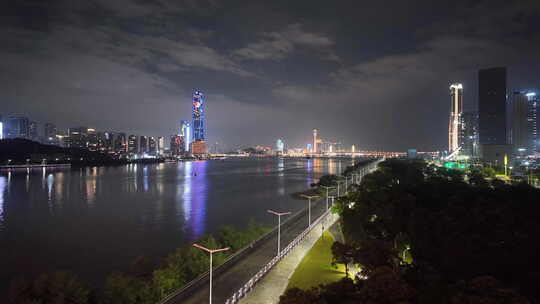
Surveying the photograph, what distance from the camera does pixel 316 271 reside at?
1082cm

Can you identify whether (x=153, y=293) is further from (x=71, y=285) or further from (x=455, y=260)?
(x=455, y=260)

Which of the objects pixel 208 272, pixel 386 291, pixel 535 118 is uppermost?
pixel 535 118

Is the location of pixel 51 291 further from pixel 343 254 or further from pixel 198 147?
pixel 198 147

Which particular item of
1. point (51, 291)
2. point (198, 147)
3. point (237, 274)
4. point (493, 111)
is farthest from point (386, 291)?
point (198, 147)

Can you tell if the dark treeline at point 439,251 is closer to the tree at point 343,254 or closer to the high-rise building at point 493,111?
the tree at point 343,254

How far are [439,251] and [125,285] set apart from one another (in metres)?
9.37

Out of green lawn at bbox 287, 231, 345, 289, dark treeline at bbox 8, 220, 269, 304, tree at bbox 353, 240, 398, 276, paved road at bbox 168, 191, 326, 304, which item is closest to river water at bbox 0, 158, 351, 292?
dark treeline at bbox 8, 220, 269, 304

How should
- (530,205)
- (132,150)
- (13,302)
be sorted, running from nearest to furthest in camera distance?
(13,302) → (530,205) → (132,150)

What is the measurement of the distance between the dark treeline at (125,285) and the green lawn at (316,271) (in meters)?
3.02

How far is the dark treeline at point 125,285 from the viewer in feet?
29.3

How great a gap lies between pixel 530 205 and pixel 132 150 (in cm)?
15394

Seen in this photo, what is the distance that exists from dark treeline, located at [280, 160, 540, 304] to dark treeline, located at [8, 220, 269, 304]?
4941 millimetres

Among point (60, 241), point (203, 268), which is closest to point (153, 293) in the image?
point (203, 268)

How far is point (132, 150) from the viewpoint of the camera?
151 meters
